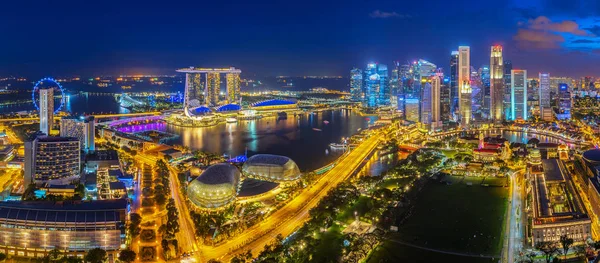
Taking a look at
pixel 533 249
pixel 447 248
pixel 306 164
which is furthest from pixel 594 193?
pixel 306 164

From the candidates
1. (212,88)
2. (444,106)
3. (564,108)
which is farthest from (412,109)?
(212,88)

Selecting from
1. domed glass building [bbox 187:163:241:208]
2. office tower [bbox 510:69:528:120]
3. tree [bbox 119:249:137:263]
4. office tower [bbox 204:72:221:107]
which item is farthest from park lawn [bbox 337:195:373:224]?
office tower [bbox 204:72:221:107]

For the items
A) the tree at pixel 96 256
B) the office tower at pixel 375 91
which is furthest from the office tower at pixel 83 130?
the office tower at pixel 375 91

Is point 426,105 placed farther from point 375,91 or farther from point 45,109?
point 45,109

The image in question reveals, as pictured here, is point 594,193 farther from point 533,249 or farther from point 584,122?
point 584,122

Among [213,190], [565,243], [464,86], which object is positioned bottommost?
[565,243]

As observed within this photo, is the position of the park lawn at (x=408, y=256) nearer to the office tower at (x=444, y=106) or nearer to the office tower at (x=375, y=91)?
the office tower at (x=444, y=106)

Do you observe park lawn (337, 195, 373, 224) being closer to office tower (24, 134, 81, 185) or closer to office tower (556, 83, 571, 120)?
office tower (24, 134, 81, 185)
